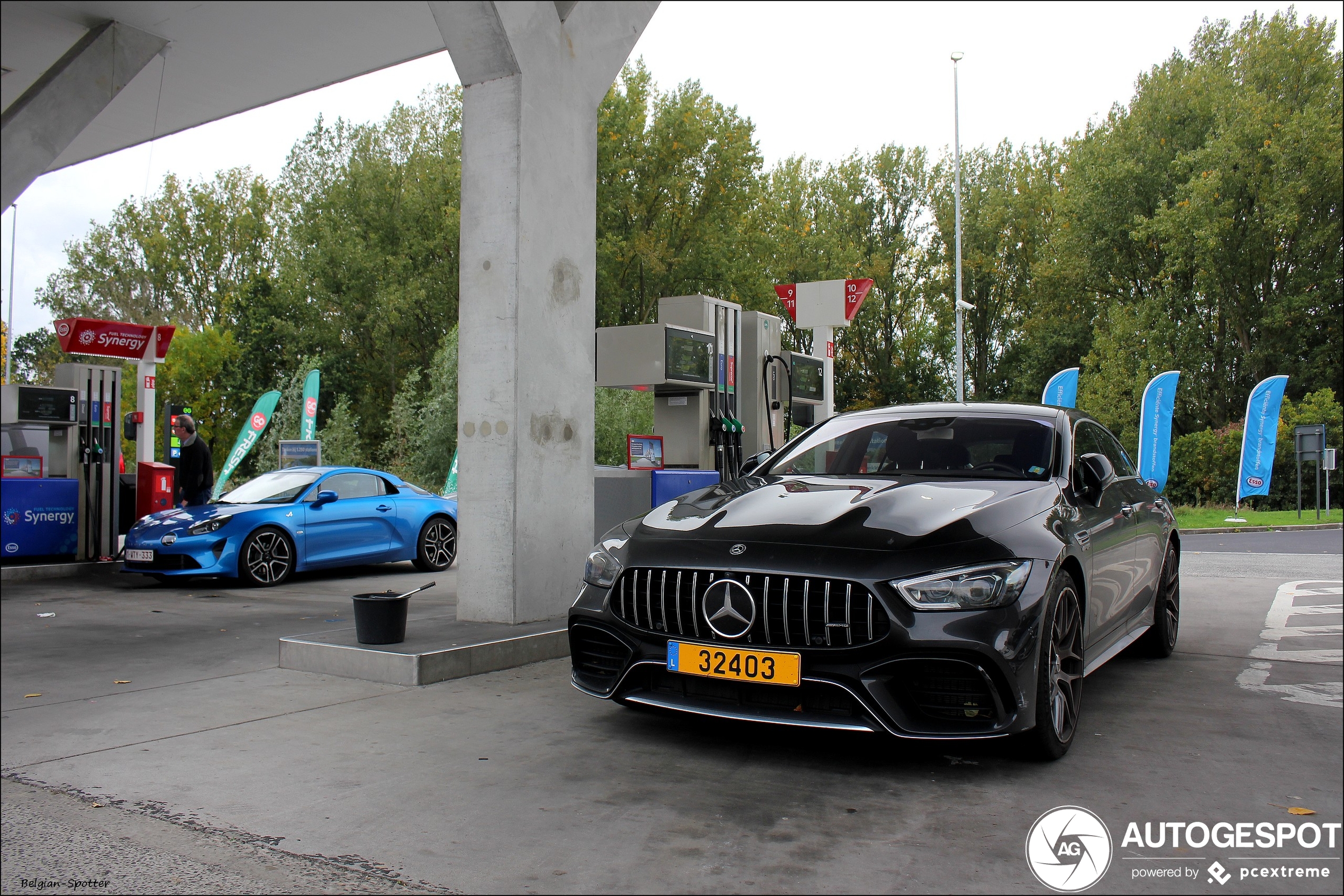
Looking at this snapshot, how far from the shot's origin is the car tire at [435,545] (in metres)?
11.8

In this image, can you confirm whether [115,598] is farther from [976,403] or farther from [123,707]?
[976,403]

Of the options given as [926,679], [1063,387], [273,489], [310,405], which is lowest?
[926,679]

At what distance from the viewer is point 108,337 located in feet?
6.88

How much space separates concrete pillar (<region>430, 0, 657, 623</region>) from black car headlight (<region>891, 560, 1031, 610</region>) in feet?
10.9

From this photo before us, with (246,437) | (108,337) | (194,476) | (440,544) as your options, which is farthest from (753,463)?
(246,437)

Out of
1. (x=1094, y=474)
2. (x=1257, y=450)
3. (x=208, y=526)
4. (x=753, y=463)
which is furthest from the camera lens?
(x=1257, y=450)

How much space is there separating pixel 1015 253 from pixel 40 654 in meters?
43.9

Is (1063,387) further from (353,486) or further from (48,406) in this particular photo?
(48,406)

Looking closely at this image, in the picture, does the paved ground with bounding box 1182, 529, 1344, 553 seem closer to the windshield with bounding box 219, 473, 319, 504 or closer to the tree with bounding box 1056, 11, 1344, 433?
the windshield with bounding box 219, 473, 319, 504

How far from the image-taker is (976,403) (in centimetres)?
541

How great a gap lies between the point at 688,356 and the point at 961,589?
204 inches

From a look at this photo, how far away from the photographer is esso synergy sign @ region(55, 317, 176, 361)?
72.2 inches

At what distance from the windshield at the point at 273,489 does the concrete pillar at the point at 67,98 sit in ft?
31.9

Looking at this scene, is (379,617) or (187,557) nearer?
(379,617)
